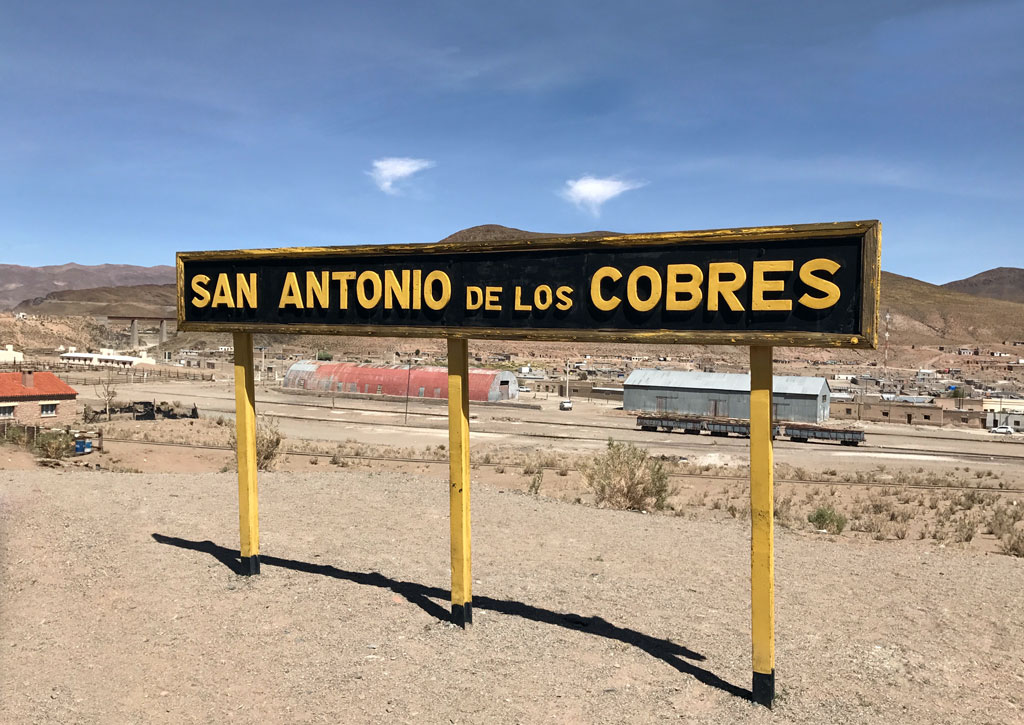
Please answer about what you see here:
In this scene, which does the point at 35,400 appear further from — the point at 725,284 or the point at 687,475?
the point at 725,284

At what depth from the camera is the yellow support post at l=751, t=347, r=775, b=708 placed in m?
7.12

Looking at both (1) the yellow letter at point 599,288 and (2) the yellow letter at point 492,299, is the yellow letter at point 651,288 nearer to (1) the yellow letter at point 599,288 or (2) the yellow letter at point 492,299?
(1) the yellow letter at point 599,288

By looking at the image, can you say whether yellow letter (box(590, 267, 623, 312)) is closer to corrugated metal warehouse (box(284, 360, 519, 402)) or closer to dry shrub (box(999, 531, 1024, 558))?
dry shrub (box(999, 531, 1024, 558))

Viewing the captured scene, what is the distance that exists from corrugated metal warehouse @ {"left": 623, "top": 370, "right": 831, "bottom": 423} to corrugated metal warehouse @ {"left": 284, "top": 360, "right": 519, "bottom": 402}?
13335mm

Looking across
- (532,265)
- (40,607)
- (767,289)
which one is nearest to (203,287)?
(40,607)

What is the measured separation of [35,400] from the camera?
3872 cm

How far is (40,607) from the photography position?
29.7 ft

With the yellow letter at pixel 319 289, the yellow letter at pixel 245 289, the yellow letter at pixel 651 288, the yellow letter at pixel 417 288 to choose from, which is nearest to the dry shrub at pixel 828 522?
the yellow letter at pixel 651 288

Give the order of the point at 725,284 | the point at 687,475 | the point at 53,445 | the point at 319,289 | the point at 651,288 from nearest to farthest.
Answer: the point at 725,284 → the point at 651,288 → the point at 319,289 → the point at 53,445 → the point at 687,475

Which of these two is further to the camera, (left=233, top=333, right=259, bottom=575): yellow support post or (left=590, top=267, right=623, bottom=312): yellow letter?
(left=233, top=333, right=259, bottom=575): yellow support post

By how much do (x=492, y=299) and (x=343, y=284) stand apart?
2386mm

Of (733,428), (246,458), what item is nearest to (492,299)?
(246,458)

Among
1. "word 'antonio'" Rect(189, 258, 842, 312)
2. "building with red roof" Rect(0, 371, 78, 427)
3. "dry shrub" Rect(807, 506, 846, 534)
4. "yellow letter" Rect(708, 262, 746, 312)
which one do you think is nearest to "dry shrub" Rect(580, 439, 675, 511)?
"dry shrub" Rect(807, 506, 846, 534)

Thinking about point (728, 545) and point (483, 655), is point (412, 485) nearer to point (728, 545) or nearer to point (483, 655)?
point (728, 545)
